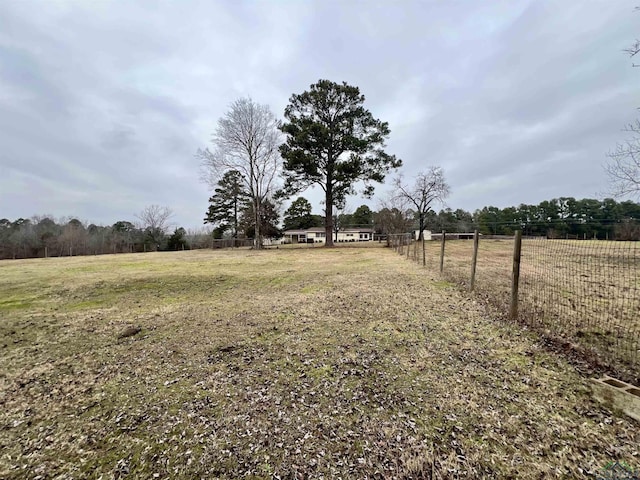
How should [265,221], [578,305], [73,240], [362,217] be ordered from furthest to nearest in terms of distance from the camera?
[362,217], [265,221], [73,240], [578,305]

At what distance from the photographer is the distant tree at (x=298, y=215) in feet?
175

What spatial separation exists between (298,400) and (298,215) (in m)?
52.2

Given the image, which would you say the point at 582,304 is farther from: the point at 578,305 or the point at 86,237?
the point at 86,237

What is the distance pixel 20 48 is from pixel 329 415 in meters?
15.9

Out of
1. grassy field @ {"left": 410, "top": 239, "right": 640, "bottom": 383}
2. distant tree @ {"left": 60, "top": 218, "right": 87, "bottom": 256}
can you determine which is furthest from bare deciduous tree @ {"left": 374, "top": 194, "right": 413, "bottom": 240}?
distant tree @ {"left": 60, "top": 218, "right": 87, "bottom": 256}

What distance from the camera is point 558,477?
1550 millimetres

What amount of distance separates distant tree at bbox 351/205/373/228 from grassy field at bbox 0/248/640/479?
56.0m

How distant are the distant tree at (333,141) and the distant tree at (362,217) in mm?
37947

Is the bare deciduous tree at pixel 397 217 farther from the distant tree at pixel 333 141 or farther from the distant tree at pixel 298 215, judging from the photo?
the distant tree at pixel 298 215

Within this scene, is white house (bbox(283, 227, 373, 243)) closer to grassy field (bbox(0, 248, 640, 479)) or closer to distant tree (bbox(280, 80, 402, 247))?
distant tree (bbox(280, 80, 402, 247))

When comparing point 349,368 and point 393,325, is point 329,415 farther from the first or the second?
point 393,325

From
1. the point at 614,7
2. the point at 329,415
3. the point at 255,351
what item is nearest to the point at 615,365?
the point at 329,415

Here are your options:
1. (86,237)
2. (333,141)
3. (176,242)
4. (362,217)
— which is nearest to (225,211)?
(176,242)

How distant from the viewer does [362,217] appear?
60125 mm
